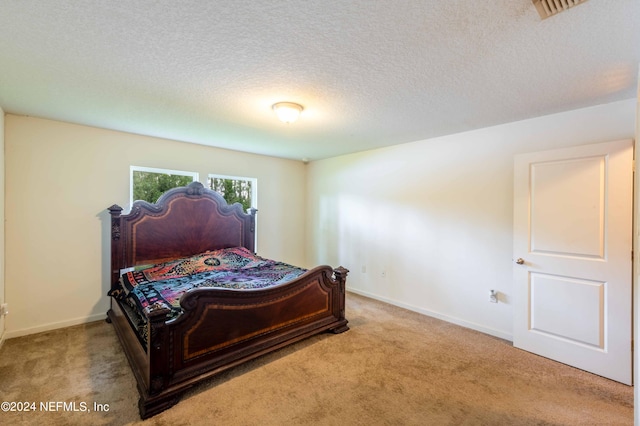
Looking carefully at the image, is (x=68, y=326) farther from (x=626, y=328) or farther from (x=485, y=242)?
(x=626, y=328)

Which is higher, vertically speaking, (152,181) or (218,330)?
(152,181)

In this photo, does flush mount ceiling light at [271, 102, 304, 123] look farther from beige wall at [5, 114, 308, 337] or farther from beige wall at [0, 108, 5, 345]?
beige wall at [0, 108, 5, 345]

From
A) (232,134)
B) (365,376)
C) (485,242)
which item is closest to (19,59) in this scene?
(232,134)

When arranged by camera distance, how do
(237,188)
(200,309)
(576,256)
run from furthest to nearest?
(237,188), (576,256), (200,309)

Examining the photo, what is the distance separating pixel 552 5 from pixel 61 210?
14.4 feet

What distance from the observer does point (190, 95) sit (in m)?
2.24

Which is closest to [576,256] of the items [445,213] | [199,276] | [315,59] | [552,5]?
[445,213]

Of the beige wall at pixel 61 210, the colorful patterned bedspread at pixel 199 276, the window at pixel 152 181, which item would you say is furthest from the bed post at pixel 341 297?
the beige wall at pixel 61 210

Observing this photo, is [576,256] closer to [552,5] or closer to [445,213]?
[445,213]

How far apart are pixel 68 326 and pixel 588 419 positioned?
Result: 473cm

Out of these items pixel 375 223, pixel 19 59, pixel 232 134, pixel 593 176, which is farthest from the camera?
pixel 375 223

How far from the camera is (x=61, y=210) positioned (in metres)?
2.98

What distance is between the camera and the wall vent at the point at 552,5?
47.1 inches

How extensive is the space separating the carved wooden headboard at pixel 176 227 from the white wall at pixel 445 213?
5.77 ft
